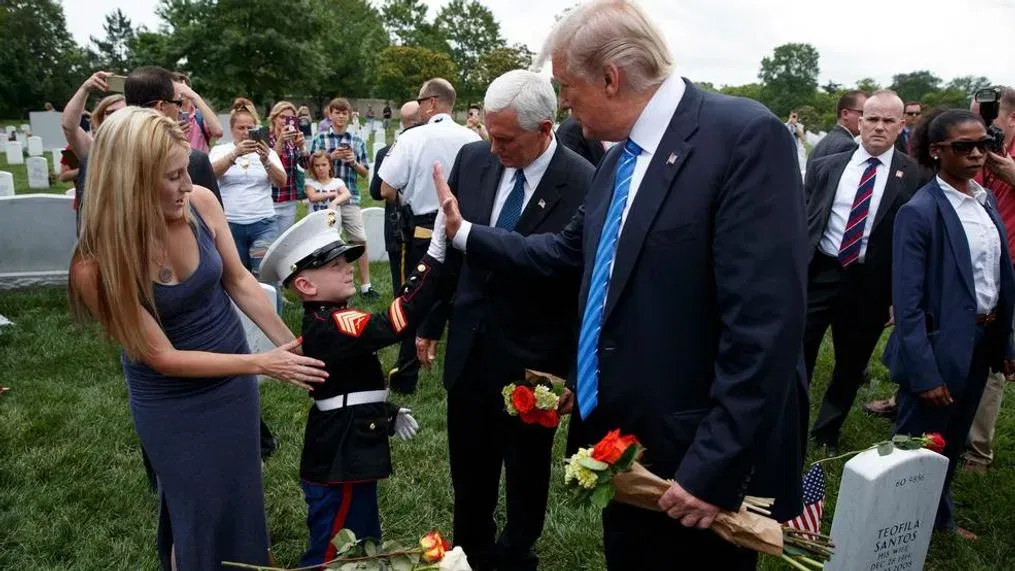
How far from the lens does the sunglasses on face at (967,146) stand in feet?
11.1

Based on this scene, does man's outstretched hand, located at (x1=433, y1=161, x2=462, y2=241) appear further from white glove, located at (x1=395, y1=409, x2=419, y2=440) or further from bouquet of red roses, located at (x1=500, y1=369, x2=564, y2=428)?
white glove, located at (x1=395, y1=409, x2=419, y2=440)

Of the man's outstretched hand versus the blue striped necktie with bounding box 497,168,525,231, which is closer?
the man's outstretched hand

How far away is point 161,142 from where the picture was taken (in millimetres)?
2371

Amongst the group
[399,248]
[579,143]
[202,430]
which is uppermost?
[579,143]

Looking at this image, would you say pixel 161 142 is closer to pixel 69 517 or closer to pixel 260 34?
pixel 69 517

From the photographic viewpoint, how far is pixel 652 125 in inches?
75.5

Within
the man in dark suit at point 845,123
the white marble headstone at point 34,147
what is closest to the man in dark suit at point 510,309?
the man in dark suit at point 845,123

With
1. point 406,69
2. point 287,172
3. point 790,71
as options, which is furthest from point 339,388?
point 790,71

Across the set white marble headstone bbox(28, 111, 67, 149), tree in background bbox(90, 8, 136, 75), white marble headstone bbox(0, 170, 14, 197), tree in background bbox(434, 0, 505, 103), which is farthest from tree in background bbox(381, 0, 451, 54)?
white marble headstone bbox(0, 170, 14, 197)

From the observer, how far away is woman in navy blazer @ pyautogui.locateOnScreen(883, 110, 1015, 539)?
11.1 feet

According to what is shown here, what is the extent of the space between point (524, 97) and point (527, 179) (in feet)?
1.23

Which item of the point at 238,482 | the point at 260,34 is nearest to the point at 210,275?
the point at 238,482

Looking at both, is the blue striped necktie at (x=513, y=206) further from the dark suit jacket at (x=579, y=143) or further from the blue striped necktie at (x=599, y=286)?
the dark suit jacket at (x=579, y=143)

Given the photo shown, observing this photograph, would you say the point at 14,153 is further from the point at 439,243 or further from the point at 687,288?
the point at 687,288
